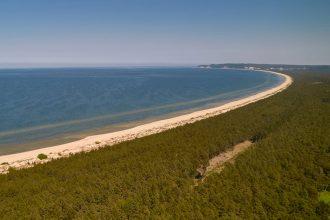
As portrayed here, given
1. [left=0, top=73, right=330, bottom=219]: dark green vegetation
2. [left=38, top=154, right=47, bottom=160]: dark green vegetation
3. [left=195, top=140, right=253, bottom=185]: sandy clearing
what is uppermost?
[left=0, top=73, right=330, bottom=219]: dark green vegetation

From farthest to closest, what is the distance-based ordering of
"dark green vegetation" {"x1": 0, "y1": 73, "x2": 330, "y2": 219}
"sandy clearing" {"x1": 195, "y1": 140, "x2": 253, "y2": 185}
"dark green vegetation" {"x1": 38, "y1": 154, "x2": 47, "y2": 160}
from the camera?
1. "dark green vegetation" {"x1": 38, "y1": 154, "x2": 47, "y2": 160}
2. "sandy clearing" {"x1": 195, "y1": 140, "x2": 253, "y2": 185}
3. "dark green vegetation" {"x1": 0, "y1": 73, "x2": 330, "y2": 219}

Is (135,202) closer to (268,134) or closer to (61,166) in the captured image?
(61,166)

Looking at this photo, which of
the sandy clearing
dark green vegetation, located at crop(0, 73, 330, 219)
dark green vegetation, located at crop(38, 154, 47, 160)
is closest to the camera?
dark green vegetation, located at crop(0, 73, 330, 219)

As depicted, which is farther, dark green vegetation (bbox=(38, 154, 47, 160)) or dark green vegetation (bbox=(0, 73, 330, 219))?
dark green vegetation (bbox=(38, 154, 47, 160))

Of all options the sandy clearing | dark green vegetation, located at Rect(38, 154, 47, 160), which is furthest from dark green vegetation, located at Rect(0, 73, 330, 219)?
dark green vegetation, located at Rect(38, 154, 47, 160)

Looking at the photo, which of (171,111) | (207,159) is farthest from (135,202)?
(171,111)

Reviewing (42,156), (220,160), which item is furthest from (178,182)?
(42,156)

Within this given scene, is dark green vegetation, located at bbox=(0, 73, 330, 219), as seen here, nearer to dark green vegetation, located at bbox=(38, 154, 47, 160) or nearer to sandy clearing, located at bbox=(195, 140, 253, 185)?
sandy clearing, located at bbox=(195, 140, 253, 185)

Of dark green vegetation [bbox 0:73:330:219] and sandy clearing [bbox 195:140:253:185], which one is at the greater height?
dark green vegetation [bbox 0:73:330:219]
